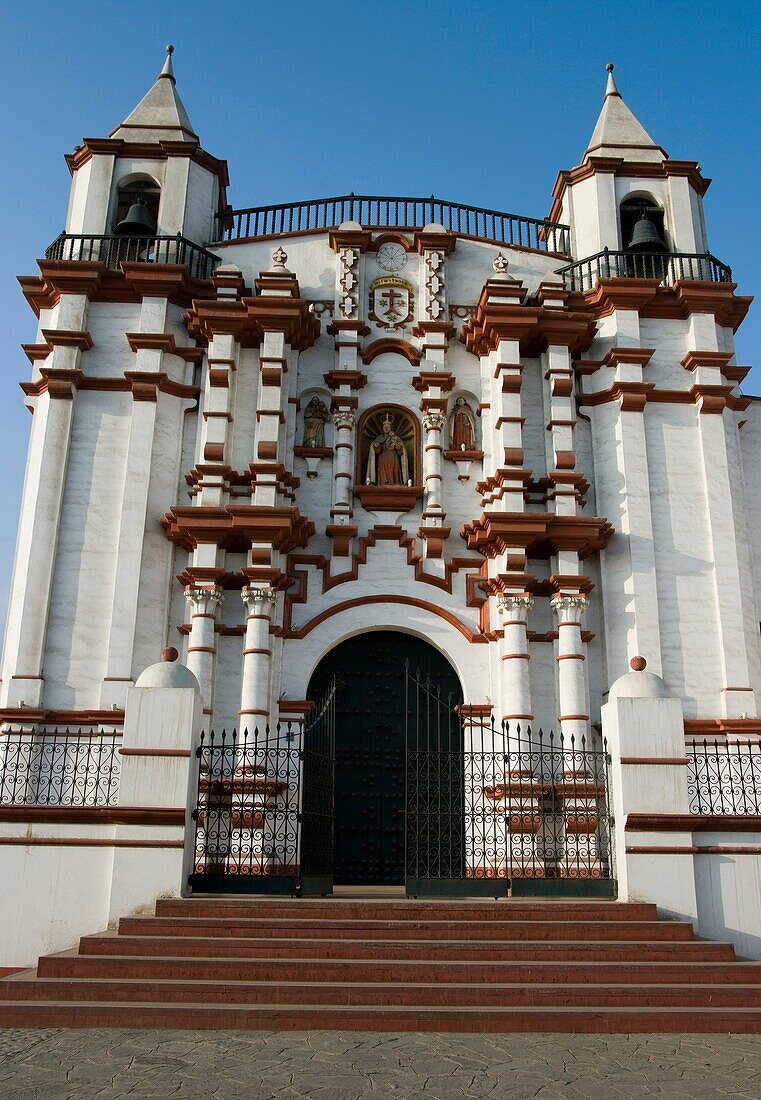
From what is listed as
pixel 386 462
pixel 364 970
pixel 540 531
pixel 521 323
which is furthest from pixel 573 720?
pixel 364 970

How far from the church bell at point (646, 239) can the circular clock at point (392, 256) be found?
3.77 meters

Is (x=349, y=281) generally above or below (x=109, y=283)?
above

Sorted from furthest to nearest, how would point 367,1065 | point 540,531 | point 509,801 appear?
point 540,531 → point 509,801 → point 367,1065

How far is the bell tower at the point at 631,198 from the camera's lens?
691 inches

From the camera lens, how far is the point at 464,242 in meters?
17.9

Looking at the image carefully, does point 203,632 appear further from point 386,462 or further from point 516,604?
point 516,604

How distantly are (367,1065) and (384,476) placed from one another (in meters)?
10.7

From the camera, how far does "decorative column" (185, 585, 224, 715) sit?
14.4 metres

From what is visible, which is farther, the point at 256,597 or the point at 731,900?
the point at 256,597

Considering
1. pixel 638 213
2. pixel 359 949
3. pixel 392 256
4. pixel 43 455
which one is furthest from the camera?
pixel 638 213

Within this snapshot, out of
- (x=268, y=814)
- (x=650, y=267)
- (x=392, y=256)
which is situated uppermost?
(x=392, y=256)

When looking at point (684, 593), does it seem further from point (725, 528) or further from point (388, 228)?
point (388, 228)

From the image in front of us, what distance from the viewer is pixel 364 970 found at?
8344 mm

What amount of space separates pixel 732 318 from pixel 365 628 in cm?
793
